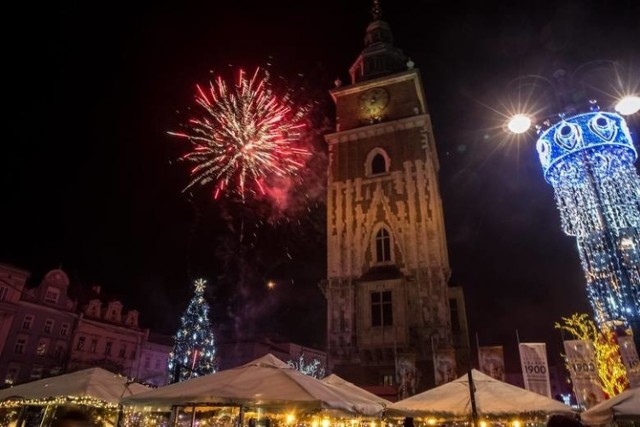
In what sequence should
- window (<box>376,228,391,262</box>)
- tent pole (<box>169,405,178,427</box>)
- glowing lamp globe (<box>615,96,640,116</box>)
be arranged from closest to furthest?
1. tent pole (<box>169,405,178,427</box>)
2. glowing lamp globe (<box>615,96,640,116</box>)
3. window (<box>376,228,391,262</box>)

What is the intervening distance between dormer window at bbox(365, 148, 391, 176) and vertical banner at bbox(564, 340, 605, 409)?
1531cm

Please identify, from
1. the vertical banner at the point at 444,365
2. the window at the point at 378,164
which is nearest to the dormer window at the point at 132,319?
the window at the point at 378,164

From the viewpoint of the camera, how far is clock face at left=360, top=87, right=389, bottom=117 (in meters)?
30.6

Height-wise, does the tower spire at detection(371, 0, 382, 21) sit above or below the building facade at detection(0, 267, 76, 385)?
above

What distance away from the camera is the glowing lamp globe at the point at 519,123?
12820 mm

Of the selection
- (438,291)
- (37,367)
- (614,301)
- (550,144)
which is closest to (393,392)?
(438,291)

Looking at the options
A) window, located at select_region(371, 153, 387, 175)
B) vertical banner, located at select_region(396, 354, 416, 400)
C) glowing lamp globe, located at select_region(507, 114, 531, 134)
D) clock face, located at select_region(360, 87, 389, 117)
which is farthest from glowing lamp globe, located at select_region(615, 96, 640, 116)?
clock face, located at select_region(360, 87, 389, 117)

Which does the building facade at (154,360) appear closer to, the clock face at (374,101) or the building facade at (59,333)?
the building facade at (59,333)

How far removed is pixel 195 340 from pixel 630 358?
100 ft

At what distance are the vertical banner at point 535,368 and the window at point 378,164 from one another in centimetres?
1476

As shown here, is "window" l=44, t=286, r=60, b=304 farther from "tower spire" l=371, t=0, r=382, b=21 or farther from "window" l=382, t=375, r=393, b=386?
"tower spire" l=371, t=0, r=382, b=21

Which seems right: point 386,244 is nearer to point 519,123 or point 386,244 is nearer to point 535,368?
point 535,368

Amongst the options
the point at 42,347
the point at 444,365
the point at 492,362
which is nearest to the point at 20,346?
the point at 42,347

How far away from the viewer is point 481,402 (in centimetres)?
922
